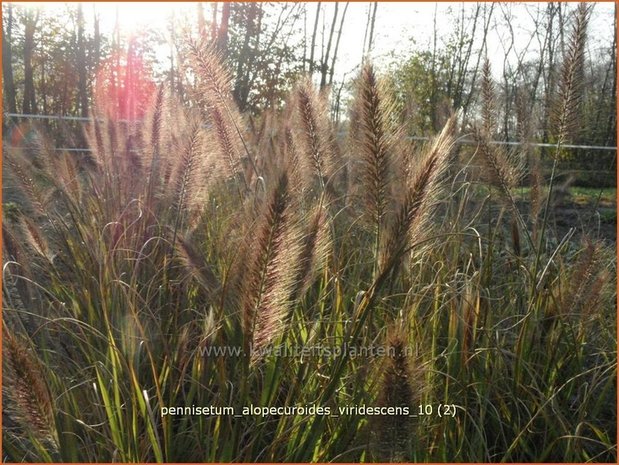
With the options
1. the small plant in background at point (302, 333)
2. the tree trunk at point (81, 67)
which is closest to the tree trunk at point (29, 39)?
the tree trunk at point (81, 67)

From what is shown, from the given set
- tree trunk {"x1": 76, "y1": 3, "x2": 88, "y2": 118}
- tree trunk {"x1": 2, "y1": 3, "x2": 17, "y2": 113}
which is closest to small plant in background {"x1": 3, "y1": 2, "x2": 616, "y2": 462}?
tree trunk {"x1": 2, "y1": 3, "x2": 17, "y2": 113}

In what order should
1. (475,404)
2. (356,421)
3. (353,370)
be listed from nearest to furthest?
(356,421), (353,370), (475,404)

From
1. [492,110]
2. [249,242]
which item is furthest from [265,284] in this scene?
[492,110]

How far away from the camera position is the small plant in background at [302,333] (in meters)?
1.08

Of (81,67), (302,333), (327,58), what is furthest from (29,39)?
(302,333)

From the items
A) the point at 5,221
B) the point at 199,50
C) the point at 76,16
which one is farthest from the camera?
the point at 76,16

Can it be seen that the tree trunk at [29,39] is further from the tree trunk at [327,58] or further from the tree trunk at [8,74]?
the tree trunk at [327,58]

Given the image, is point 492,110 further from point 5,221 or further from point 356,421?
point 5,221

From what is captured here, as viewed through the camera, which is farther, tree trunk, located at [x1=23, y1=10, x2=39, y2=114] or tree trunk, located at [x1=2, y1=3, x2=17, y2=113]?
tree trunk, located at [x1=23, y1=10, x2=39, y2=114]

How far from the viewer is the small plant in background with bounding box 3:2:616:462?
1.08 m

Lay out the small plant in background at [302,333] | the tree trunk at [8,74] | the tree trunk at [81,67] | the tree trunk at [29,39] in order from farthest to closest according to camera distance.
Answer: the tree trunk at [81,67] < the tree trunk at [29,39] < the tree trunk at [8,74] < the small plant in background at [302,333]

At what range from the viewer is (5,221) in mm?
1721

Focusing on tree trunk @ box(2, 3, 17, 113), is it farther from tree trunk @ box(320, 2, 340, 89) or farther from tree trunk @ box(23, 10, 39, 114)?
tree trunk @ box(320, 2, 340, 89)

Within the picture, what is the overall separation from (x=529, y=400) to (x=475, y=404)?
0.47ft
